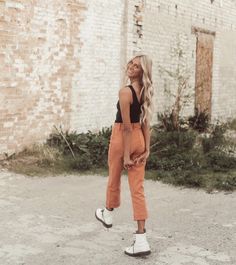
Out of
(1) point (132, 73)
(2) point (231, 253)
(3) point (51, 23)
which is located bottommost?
(2) point (231, 253)

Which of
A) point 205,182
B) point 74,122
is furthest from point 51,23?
point 205,182

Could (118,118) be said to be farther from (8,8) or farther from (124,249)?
(8,8)

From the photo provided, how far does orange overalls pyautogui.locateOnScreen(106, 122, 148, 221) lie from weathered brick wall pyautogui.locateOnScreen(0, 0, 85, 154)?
4116 mm

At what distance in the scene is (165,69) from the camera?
13156 millimetres

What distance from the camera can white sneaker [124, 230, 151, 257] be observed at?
461 cm

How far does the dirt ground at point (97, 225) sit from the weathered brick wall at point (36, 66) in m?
1.31

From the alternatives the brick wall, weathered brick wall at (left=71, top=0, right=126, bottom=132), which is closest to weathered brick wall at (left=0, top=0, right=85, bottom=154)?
the brick wall

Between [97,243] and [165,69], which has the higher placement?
[165,69]

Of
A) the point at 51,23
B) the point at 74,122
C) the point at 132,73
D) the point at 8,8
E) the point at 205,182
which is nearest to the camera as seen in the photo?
the point at 132,73

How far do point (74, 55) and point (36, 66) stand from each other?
1056 millimetres

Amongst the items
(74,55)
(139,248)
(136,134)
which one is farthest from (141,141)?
(74,55)

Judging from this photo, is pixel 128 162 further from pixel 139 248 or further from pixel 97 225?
pixel 97 225

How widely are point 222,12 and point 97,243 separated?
1236cm

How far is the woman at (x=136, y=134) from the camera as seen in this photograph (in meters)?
4.64
